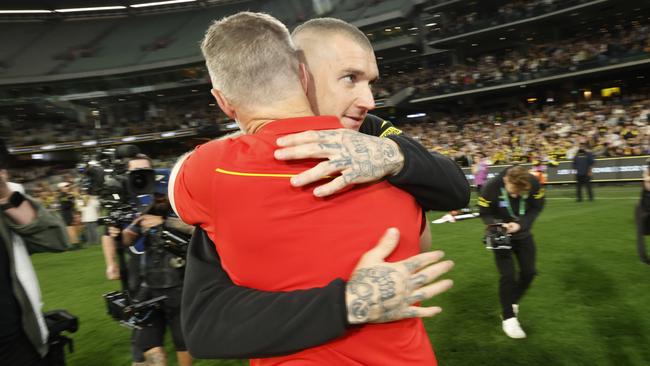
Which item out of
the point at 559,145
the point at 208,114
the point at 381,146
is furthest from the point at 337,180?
the point at 208,114

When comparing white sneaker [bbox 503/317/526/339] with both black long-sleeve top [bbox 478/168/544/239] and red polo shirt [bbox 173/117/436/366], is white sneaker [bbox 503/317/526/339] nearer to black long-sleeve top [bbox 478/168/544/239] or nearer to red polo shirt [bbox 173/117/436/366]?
black long-sleeve top [bbox 478/168/544/239]

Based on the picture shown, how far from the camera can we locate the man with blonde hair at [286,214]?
96cm

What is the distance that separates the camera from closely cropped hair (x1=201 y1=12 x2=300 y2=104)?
108 cm

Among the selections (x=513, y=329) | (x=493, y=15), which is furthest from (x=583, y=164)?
(x=493, y=15)

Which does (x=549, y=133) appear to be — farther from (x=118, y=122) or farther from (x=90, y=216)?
(x=118, y=122)

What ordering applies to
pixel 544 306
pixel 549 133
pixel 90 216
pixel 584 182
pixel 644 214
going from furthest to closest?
pixel 549 133 < pixel 584 182 < pixel 90 216 < pixel 644 214 < pixel 544 306

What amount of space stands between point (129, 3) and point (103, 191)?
46629 millimetres

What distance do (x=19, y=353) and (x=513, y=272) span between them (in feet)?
15.2

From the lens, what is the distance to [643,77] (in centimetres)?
2655

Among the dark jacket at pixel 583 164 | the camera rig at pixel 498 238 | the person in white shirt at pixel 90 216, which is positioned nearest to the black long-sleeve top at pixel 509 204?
the camera rig at pixel 498 238

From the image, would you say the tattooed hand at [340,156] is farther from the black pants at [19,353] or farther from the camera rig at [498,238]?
the camera rig at [498,238]

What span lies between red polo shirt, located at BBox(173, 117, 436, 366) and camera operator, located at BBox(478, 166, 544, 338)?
397cm

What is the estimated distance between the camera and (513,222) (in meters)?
4.71

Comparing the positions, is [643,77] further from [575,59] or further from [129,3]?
[129,3]
